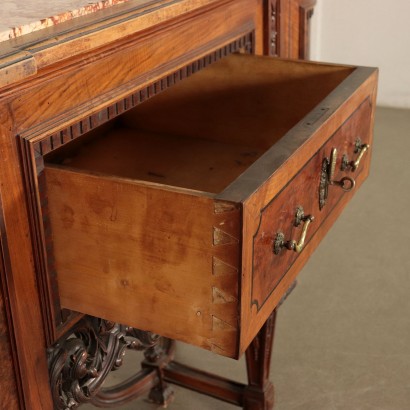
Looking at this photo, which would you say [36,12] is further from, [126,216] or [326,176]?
[326,176]

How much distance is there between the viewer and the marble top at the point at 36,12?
774 mm

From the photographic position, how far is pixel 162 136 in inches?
53.0

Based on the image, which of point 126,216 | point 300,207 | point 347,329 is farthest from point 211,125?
point 347,329

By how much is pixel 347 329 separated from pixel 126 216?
3.71 feet

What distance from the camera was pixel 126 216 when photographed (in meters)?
0.81

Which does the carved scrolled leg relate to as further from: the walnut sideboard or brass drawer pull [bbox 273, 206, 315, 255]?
brass drawer pull [bbox 273, 206, 315, 255]

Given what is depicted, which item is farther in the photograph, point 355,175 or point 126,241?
point 355,175

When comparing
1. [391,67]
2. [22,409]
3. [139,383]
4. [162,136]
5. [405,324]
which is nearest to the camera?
[22,409]

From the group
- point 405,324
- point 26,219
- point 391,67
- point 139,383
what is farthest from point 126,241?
point 391,67

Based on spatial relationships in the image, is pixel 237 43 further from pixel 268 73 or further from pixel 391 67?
pixel 391 67

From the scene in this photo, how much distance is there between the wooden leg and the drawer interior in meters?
0.32

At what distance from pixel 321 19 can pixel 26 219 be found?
9.35 feet

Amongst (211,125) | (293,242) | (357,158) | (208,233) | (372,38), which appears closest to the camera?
(208,233)

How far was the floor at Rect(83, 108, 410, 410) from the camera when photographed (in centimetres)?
161
